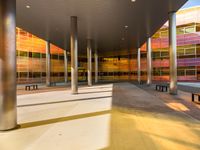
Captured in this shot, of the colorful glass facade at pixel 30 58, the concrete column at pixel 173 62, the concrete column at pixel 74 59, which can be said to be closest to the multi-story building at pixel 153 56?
the colorful glass facade at pixel 30 58

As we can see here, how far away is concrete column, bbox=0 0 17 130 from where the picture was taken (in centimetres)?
544

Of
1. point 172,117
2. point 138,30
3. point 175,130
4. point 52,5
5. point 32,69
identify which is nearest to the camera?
point 175,130

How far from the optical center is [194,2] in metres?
32.3

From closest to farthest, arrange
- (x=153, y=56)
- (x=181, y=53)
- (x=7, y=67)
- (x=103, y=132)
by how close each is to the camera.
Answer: (x=103, y=132) < (x=7, y=67) < (x=181, y=53) < (x=153, y=56)

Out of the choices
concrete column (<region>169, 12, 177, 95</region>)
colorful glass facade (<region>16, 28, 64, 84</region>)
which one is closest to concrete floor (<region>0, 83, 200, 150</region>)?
concrete column (<region>169, 12, 177, 95</region>)

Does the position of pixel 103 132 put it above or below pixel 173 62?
below

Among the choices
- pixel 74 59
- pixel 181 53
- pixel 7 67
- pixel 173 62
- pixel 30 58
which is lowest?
pixel 7 67

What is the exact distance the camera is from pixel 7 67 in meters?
5.52

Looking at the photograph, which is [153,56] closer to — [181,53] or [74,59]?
[181,53]

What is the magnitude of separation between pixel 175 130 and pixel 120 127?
1.69 m

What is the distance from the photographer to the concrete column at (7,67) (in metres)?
5.44

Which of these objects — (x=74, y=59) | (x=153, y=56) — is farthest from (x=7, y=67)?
(x=153, y=56)

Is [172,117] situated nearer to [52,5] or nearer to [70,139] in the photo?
[70,139]

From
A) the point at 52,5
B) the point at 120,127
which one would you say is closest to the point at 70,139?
the point at 120,127
